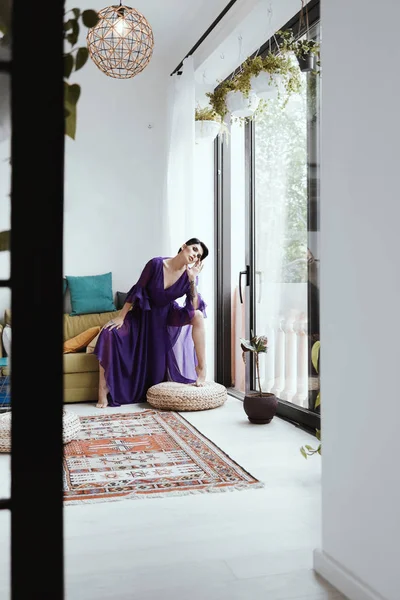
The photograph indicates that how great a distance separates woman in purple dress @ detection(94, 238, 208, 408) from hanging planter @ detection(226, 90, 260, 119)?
1.07 meters

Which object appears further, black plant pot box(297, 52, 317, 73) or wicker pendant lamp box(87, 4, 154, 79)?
wicker pendant lamp box(87, 4, 154, 79)

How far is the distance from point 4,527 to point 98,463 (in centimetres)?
100

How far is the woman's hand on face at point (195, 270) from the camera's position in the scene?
17.0 feet

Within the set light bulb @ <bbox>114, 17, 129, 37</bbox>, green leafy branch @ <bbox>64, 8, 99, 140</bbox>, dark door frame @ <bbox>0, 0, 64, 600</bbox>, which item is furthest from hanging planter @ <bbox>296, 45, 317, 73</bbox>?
dark door frame @ <bbox>0, 0, 64, 600</bbox>

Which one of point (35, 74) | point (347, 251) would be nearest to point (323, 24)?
point (347, 251)

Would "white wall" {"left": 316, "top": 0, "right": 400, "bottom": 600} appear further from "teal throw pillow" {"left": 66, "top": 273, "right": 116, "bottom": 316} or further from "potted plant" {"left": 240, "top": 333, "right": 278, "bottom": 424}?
"teal throw pillow" {"left": 66, "top": 273, "right": 116, "bottom": 316}

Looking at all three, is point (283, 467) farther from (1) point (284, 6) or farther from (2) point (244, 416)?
(1) point (284, 6)

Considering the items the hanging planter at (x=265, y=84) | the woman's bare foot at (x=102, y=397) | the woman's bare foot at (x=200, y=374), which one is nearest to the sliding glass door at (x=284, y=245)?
the hanging planter at (x=265, y=84)

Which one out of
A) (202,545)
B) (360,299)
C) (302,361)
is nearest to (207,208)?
(302,361)

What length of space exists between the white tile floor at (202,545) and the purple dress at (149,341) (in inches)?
81.9

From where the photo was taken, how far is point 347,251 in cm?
189

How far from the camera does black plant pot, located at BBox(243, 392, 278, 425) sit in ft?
14.2

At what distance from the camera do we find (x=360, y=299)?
6.02ft

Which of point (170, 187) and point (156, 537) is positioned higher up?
point (170, 187)
